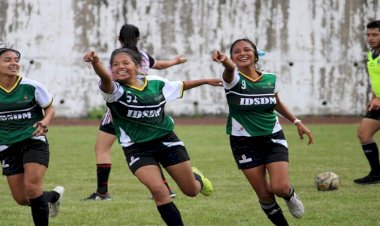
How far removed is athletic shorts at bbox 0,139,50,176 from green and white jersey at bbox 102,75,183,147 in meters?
0.74

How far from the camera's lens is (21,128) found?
310 inches

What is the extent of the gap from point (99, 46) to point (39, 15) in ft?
5.77

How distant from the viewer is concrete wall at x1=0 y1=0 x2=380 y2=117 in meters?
22.8

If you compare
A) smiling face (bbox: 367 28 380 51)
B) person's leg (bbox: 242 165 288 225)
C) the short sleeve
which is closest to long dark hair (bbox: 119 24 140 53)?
the short sleeve

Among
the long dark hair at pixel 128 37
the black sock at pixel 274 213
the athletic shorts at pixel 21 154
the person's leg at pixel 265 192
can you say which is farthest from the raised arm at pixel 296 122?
the athletic shorts at pixel 21 154

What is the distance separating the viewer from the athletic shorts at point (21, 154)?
307 inches

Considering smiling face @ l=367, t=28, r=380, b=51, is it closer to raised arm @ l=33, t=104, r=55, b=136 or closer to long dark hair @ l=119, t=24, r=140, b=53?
long dark hair @ l=119, t=24, r=140, b=53

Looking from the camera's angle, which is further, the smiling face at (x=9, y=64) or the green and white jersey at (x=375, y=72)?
the green and white jersey at (x=375, y=72)

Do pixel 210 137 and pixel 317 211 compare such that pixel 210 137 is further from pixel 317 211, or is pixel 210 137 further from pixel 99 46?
pixel 317 211

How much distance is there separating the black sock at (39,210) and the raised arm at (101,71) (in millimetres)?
1201

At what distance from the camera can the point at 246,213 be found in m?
9.12

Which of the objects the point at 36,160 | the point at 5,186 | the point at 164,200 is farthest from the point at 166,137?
the point at 5,186

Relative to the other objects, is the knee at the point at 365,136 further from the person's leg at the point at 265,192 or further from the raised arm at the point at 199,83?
the raised arm at the point at 199,83

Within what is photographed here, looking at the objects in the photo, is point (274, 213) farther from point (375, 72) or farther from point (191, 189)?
point (375, 72)
